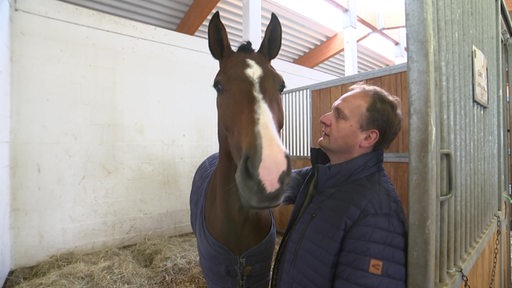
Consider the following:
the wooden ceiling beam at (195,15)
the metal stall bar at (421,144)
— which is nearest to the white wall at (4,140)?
the wooden ceiling beam at (195,15)

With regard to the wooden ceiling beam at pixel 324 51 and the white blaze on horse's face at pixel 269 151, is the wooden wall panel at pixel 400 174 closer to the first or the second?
the white blaze on horse's face at pixel 269 151

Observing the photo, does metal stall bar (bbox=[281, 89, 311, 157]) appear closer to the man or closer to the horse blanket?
the horse blanket

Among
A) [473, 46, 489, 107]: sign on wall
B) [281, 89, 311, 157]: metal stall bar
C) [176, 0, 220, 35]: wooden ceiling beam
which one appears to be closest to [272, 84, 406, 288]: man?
[473, 46, 489, 107]: sign on wall

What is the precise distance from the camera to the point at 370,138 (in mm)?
821

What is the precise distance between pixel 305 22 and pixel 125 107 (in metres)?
3.90

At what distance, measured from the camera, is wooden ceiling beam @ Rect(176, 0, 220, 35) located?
380 centimetres

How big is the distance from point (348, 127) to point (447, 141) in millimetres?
262

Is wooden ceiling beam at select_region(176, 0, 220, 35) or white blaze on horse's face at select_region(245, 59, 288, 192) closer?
white blaze on horse's face at select_region(245, 59, 288, 192)

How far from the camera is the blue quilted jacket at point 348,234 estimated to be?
0.64m

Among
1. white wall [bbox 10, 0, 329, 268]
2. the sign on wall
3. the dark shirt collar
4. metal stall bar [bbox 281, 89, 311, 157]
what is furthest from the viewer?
metal stall bar [bbox 281, 89, 311, 157]

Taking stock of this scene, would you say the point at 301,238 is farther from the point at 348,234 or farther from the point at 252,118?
the point at 252,118

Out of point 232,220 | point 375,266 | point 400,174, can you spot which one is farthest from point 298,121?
point 375,266

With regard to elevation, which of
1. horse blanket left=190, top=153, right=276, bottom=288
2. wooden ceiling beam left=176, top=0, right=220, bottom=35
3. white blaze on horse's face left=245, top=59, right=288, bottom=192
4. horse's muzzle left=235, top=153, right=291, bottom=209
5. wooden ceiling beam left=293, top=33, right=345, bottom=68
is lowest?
horse blanket left=190, top=153, right=276, bottom=288

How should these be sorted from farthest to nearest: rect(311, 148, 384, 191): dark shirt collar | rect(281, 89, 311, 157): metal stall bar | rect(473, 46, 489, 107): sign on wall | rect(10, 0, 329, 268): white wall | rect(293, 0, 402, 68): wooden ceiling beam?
1. rect(293, 0, 402, 68): wooden ceiling beam
2. rect(281, 89, 311, 157): metal stall bar
3. rect(10, 0, 329, 268): white wall
4. rect(473, 46, 489, 107): sign on wall
5. rect(311, 148, 384, 191): dark shirt collar
